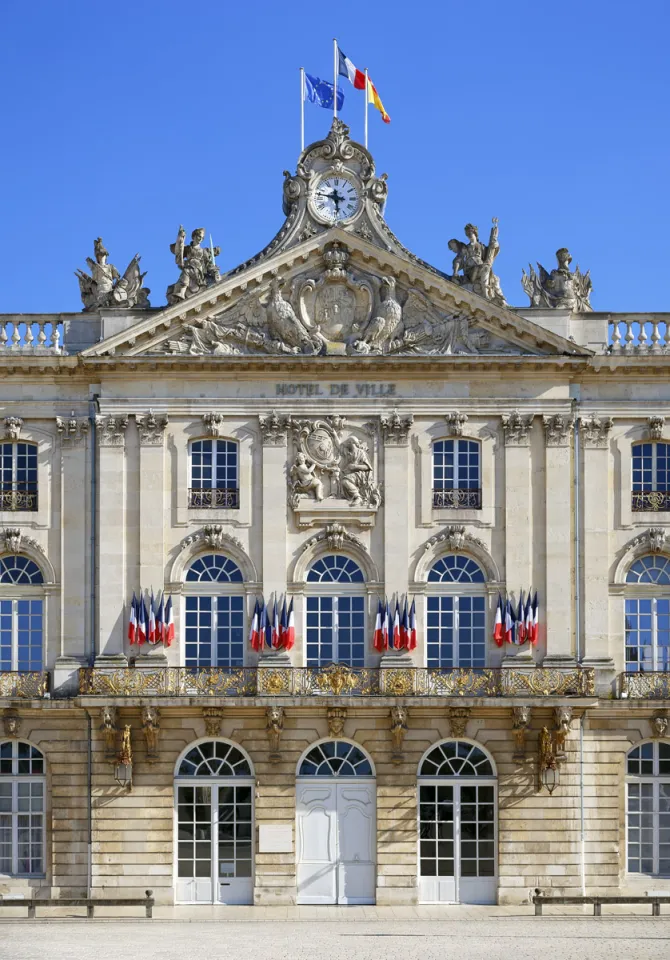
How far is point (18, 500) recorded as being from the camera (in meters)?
47.6

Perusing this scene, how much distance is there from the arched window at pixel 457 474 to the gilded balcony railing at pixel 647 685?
18.3 ft

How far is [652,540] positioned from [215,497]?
1064 cm

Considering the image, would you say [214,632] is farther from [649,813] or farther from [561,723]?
[649,813]

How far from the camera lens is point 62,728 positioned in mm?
46656

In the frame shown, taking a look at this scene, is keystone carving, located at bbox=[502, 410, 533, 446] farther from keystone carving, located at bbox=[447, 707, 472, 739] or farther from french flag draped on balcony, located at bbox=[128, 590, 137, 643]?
french flag draped on balcony, located at bbox=[128, 590, 137, 643]

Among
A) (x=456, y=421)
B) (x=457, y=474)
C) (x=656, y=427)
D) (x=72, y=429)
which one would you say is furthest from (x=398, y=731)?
(x=72, y=429)

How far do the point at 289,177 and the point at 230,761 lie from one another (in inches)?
561

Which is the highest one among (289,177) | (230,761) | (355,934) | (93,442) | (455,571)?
(289,177)

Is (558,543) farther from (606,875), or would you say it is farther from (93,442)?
(93,442)

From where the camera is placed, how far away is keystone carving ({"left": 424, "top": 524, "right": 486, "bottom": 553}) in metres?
47.0

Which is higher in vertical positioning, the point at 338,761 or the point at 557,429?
the point at 557,429

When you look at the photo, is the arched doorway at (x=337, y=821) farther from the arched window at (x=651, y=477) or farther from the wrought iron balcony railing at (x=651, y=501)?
the arched window at (x=651, y=477)

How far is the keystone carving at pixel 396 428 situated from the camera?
47.2 m

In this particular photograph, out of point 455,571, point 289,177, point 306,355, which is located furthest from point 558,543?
point 289,177
